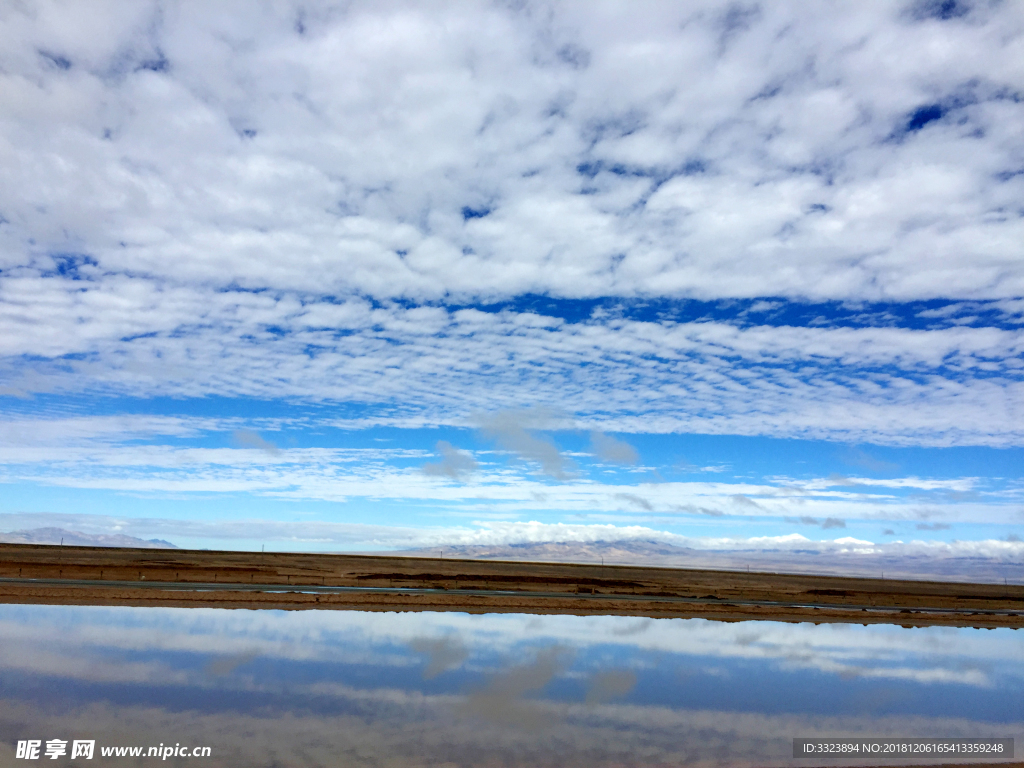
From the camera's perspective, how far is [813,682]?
71.9 feet

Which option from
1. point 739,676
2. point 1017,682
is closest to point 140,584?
point 739,676

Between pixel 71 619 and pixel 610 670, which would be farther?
pixel 71 619

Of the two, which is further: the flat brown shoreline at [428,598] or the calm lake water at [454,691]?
the flat brown shoreline at [428,598]

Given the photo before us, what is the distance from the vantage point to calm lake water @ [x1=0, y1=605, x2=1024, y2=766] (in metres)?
12.9

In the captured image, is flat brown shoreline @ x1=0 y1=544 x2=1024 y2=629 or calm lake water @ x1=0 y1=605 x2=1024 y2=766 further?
flat brown shoreline @ x1=0 y1=544 x2=1024 y2=629

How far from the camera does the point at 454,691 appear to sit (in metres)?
17.7

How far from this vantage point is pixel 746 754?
13.4 metres

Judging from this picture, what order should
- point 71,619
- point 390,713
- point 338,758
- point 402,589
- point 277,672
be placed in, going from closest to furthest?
point 338,758, point 390,713, point 277,672, point 71,619, point 402,589

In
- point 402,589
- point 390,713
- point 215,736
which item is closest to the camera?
point 215,736

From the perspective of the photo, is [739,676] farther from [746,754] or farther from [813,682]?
[746,754]

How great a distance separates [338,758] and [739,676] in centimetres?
1601

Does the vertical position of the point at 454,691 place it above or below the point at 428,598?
above

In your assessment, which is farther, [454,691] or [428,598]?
[428,598]

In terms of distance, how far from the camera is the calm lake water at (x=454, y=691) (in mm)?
12914
